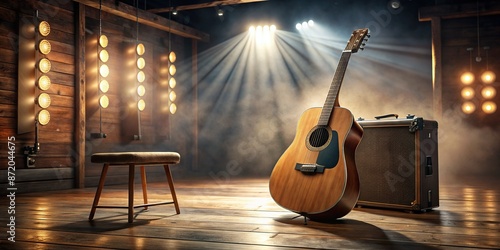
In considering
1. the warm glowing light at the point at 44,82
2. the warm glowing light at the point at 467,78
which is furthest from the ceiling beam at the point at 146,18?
the warm glowing light at the point at 467,78

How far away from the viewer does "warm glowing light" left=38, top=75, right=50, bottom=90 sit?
5.08 meters

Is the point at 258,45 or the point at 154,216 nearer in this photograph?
the point at 154,216

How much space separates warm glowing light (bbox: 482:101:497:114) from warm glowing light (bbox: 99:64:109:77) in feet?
17.0

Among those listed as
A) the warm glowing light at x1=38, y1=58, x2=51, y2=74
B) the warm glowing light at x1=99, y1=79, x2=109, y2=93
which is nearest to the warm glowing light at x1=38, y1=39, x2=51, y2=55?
the warm glowing light at x1=38, y1=58, x2=51, y2=74

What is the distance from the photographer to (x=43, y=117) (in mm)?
5113

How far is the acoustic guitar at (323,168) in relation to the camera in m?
2.77

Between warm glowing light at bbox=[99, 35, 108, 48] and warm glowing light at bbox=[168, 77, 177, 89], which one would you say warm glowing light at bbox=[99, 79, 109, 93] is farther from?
warm glowing light at bbox=[168, 77, 177, 89]

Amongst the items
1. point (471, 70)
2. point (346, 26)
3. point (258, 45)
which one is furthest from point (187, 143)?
point (471, 70)

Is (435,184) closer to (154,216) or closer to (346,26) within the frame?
(154,216)

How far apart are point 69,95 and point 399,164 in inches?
153

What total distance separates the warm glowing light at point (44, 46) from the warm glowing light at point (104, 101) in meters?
0.87

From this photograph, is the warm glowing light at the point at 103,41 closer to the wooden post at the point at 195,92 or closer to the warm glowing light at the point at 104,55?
the warm glowing light at the point at 104,55

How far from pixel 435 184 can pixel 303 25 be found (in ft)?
15.1

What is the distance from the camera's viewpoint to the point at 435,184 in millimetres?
3480
